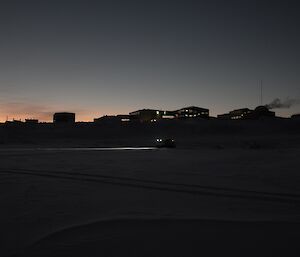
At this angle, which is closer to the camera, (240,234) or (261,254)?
(261,254)

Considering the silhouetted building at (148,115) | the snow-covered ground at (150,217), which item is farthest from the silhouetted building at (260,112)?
the snow-covered ground at (150,217)

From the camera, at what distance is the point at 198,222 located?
5.76m

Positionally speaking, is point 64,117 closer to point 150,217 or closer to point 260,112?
point 260,112

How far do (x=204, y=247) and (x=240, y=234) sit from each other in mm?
793

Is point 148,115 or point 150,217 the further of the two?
point 148,115

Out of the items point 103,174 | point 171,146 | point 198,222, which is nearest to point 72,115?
point 171,146

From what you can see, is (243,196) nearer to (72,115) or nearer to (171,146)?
(171,146)

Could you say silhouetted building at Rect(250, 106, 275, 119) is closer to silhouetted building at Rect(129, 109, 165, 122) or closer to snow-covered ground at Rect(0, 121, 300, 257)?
silhouetted building at Rect(129, 109, 165, 122)

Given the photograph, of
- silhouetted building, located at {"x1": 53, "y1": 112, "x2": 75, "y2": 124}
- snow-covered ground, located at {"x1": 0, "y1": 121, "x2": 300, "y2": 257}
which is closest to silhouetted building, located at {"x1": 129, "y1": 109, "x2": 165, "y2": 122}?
silhouetted building, located at {"x1": 53, "y1": 112, "x2": 75, "y2": 124}

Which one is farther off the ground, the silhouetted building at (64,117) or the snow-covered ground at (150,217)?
the silhouetted building at (64,117)

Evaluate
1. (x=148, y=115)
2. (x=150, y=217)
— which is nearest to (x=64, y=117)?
(x=148, y=115)

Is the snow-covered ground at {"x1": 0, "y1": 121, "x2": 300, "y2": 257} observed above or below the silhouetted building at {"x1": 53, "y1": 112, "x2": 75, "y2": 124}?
below

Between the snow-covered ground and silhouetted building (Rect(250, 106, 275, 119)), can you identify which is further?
silhouetted building (Rect(250, 106, 275, 119))

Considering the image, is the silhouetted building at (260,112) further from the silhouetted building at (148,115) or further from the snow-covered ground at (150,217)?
the snow-covered ground at (150,217)
